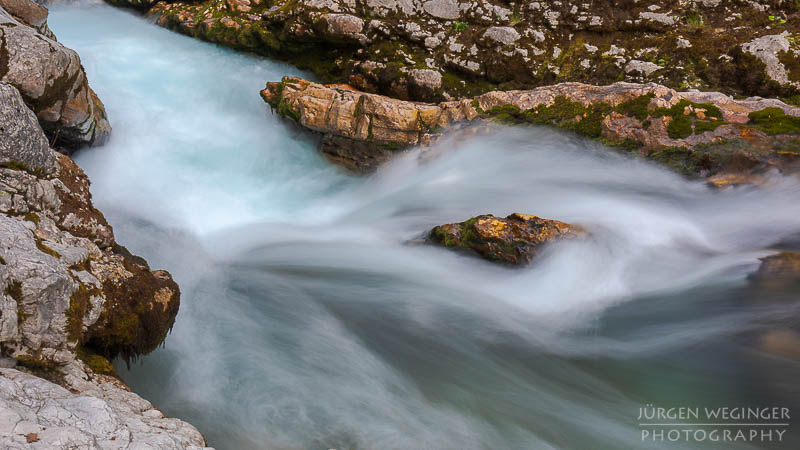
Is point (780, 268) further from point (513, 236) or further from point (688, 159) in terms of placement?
point (513, 236)

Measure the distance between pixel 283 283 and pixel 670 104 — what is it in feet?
21.8

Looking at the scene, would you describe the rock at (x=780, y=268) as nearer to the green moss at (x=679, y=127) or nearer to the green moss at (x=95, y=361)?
the green moss at (x=679, y=127)

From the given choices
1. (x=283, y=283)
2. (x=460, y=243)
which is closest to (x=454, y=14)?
(x=460, y=243)

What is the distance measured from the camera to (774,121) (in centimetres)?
684

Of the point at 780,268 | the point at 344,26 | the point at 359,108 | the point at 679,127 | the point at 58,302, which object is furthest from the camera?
the point at 344,26

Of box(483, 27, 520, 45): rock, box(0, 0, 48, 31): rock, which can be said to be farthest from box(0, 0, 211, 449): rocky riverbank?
box(483, 27, 520, 45): rock

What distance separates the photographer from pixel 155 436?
2961mm

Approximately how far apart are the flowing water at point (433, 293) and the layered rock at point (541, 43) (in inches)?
72.1

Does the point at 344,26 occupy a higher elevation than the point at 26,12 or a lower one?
higher

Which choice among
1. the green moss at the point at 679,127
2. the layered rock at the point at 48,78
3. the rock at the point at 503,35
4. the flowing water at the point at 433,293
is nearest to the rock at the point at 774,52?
the green moss at the point at 679,127

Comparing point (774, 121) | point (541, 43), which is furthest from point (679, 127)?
point (541, 43)

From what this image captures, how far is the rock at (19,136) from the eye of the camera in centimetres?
408

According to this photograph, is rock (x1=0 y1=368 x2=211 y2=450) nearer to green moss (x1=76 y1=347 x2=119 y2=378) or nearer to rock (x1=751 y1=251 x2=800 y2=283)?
green moss (x1=76 y1=347 x2=119 y2=378)

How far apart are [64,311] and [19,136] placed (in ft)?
5.97
